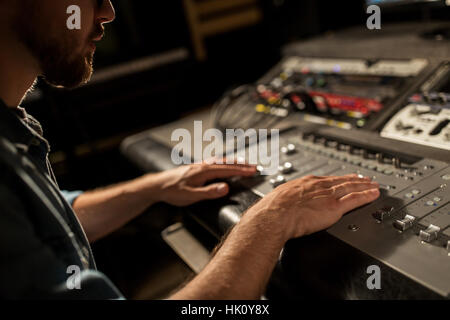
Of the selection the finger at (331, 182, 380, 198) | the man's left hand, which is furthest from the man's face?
the finger at (331, 182, 380, 198)

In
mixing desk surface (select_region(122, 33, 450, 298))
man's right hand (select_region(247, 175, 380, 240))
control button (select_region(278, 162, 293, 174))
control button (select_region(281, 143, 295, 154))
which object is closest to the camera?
mixing desk surface (select_region(122, 33, 450, 298))

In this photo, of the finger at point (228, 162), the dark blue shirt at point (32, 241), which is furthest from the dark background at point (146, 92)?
the dark blue shirt at point (32, 241)

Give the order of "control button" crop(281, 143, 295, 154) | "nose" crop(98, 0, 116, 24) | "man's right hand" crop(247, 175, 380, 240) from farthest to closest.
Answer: "control button" crop(281, 143, 295, 154), "nose" crop(98, 0, 116, 24), "man's right hand" crop(247, 175, 380, 240)

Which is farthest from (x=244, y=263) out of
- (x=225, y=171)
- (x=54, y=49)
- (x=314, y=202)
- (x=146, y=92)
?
(x=146, y=92)

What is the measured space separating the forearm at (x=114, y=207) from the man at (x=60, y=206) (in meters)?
0.37

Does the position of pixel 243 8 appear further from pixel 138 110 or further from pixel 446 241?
pixel 446 241

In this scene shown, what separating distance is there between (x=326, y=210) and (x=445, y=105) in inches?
20.3

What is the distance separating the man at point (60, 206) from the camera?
49 centimetres

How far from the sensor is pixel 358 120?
115 centimetres

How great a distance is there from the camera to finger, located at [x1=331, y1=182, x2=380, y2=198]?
749 millimetres

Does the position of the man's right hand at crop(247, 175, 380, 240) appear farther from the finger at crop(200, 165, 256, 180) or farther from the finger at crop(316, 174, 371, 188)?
the finger at crop(200, 165, 256, 180)

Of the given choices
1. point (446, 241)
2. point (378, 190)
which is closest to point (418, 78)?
point (378, 190)

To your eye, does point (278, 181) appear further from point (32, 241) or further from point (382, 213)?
point (32, 241)
